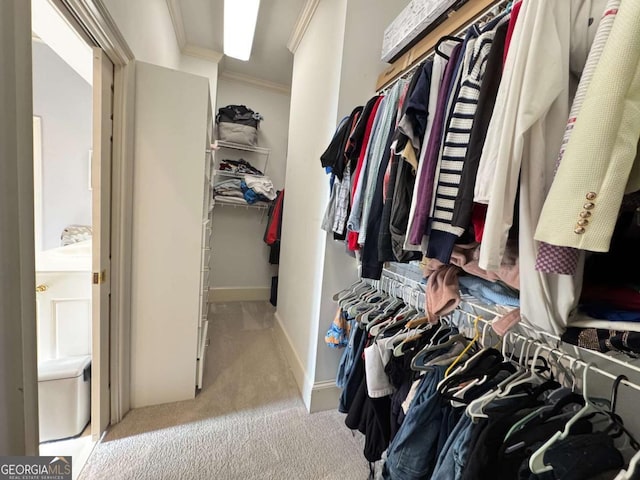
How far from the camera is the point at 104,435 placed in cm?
140

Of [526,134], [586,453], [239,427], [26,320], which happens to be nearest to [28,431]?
[26,320]

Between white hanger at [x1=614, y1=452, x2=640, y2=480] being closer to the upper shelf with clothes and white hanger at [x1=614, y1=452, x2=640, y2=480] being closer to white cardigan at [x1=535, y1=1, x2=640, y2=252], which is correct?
the upper shelf with clothes

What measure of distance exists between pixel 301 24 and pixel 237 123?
1.20 meters

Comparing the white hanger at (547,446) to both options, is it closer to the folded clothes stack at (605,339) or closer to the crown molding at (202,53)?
the folded clothes stack at (605,339)

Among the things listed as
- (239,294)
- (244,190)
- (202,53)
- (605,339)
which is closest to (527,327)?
(605,339)

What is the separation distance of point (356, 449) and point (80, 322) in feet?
5.51

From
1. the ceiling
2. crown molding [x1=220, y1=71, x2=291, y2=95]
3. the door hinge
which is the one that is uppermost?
the ceiling

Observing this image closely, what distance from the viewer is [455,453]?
652 mm

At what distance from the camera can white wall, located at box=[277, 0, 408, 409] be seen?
1.52 m

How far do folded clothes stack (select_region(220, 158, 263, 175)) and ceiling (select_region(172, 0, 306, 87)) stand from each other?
104cm

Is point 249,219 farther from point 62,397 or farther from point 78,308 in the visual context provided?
point 62,397

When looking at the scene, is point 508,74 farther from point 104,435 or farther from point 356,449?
point 104,435

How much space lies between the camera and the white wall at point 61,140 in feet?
7.43

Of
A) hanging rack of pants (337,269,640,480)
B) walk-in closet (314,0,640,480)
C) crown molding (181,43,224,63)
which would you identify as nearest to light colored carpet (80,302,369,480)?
hanging rack of pants (337,269,640,480)
